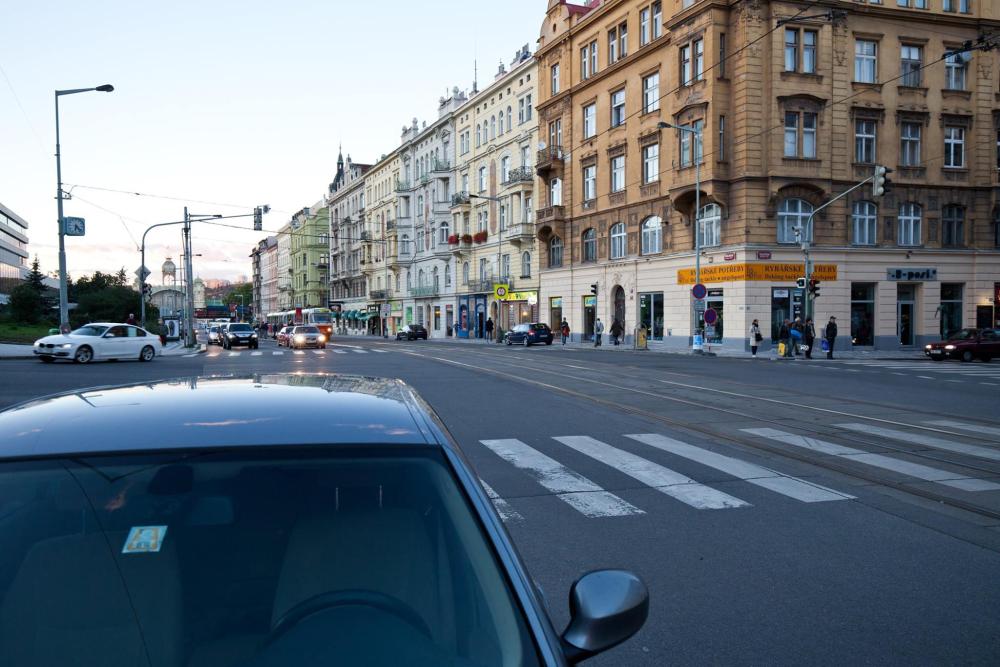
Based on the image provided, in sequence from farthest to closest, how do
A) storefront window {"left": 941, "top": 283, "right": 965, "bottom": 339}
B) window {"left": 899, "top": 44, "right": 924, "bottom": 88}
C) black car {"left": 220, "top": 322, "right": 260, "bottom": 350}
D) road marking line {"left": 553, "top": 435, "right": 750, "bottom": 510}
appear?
black car {"left": 220, "top": 322, "right": 260, "bottom": 350} < storefront window {"left": 941, "top": 283, "right": 965, "bottom": 339} < window {"left": 899, "top": 44, "right": 924, "bottom": 88} < road marking line {"left": 553, "top": 435, "right": 750, "bottom": 510}

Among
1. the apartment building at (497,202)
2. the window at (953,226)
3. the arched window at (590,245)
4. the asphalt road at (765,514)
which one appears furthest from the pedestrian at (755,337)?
the apartment building at (497,202)

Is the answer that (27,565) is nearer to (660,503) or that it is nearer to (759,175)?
(660,503)

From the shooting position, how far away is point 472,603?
78.1 inches

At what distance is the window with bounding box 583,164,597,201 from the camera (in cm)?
4578

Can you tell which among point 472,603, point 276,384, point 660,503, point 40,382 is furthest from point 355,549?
point 40,382

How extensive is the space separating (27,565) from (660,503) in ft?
17.5

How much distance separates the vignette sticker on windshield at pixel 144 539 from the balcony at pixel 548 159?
4796 cm

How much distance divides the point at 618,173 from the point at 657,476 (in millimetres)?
37796

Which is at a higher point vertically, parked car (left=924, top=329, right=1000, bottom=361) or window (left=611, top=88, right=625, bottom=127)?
window (left=611, top=88, right=625, bottom=127)

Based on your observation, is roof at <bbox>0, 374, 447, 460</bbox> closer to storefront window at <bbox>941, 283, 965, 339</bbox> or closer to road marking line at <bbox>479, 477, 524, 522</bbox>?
road marking line at <bbox>479, 477, 524, 522</bbox>

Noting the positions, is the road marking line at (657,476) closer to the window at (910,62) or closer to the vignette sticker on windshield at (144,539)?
the vignette sticker on windshield at (144,539)

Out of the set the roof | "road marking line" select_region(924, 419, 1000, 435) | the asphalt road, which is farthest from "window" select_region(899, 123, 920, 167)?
the roof

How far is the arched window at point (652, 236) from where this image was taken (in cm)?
4006

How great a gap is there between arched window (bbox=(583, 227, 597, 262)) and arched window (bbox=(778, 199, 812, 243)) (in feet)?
41.3
